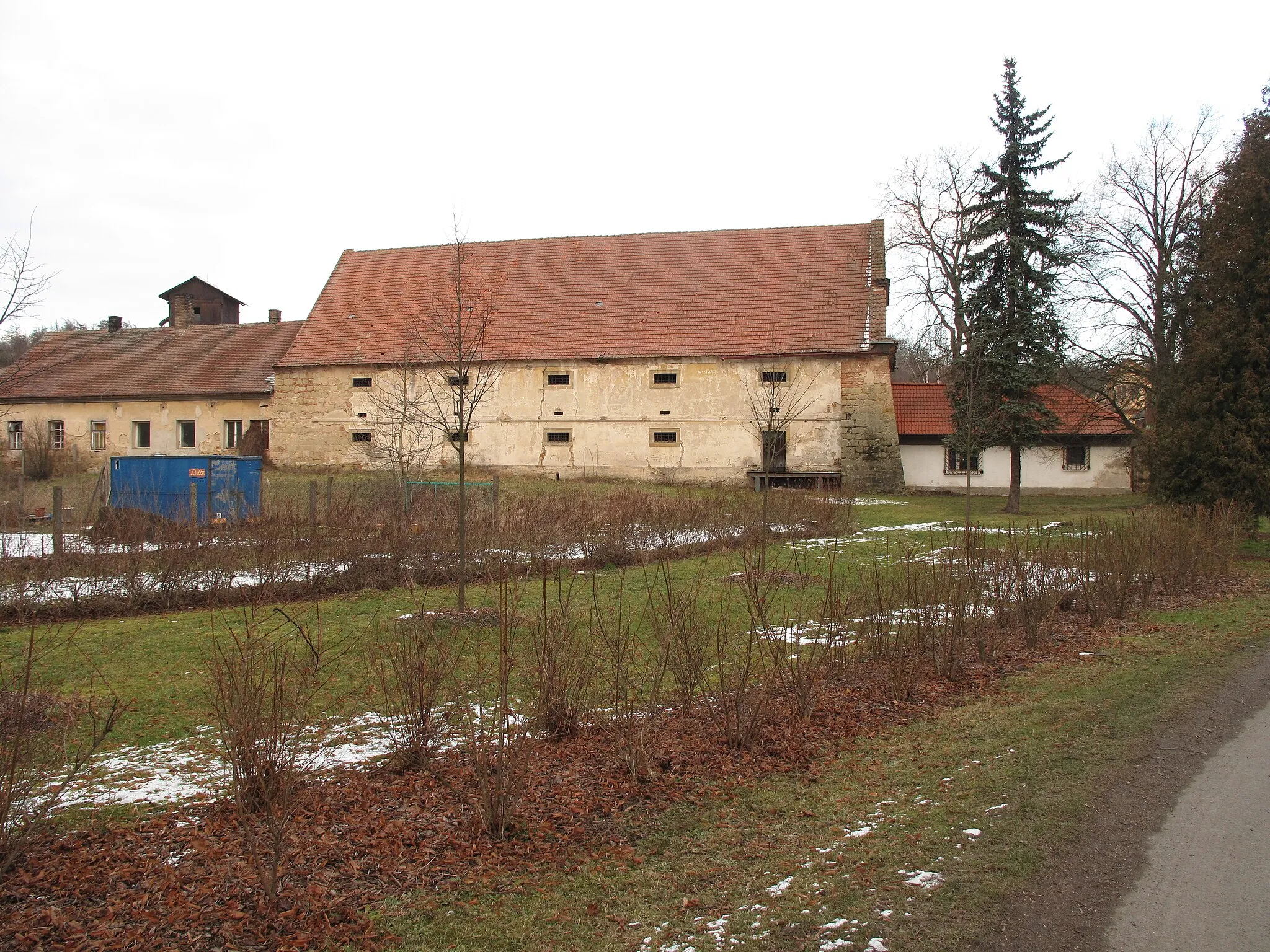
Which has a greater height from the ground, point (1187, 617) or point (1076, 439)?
point (1076, 439)

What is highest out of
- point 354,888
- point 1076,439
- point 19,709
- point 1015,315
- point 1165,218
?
point 1165,218

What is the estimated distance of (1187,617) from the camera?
400 inches

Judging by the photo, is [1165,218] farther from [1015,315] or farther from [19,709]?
[19,709]

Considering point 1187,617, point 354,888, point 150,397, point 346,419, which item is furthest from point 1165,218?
point 150,397

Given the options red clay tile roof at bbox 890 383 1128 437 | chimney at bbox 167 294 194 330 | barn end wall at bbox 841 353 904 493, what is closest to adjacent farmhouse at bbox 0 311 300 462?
chimney at bbox 167 294 194 330

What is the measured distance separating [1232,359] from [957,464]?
572 inches

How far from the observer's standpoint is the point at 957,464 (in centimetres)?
3064

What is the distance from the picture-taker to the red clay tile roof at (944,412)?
2906 cm

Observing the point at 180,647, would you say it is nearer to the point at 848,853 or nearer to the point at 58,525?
the point at 58,525

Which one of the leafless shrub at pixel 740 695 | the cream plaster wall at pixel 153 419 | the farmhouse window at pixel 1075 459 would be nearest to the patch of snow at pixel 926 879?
the leafless shrub at pixel 740 695

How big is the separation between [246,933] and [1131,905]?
146 inches

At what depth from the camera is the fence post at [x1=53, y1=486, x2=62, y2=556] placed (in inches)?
446

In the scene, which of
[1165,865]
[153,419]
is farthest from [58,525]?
[153,419]

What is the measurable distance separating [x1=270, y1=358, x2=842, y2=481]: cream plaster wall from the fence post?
1677 cm
